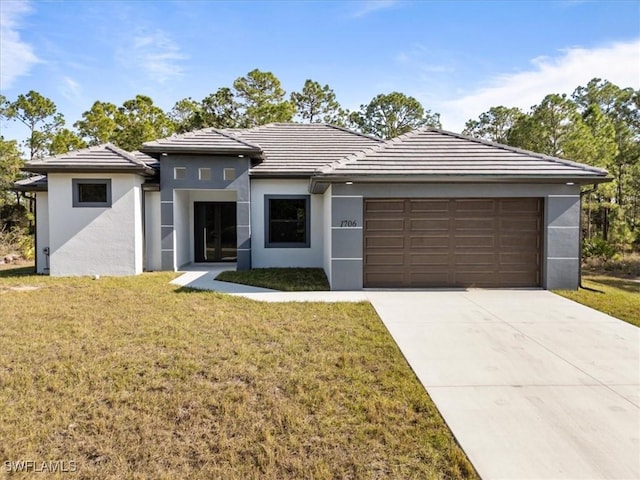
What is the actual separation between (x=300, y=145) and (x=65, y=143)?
20849mm

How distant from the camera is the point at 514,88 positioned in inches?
636

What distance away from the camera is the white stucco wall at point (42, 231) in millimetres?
12391

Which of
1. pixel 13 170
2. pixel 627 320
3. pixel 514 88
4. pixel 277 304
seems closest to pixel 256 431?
pixel 277 304

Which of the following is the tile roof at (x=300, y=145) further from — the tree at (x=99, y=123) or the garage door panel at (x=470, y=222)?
the tree at (x=99, y=123)

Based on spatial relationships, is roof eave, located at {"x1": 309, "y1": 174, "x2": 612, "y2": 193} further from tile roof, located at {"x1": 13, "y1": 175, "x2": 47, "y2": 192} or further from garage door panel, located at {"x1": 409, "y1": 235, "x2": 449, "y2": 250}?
tile roof, located at {"x1": 13, "y1": 175, "x2": 47, "y2": 192}

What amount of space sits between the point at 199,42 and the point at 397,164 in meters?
8.98

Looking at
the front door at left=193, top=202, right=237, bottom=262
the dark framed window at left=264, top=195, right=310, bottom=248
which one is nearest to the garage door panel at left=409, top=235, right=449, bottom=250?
the dark framed window at left=264, top=195, right=310, bottom=248

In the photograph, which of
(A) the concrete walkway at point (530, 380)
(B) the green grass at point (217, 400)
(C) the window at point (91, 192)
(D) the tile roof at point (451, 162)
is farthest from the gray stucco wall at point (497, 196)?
(C) the window at point (91, 192)

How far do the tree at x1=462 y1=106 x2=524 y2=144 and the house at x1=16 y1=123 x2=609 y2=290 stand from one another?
2001cm

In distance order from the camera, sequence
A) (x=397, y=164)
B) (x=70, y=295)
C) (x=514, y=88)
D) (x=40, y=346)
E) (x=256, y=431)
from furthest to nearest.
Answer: (x=514, y=88) → (x=397, y=164) → (x=70, y=295) → (x=40, y=346) → (x=256, y=431)

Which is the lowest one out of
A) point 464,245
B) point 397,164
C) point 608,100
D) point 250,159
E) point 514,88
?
point 464,245

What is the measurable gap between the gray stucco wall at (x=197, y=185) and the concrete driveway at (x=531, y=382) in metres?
6.36

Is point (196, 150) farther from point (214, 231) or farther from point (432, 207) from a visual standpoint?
point (432, 207)

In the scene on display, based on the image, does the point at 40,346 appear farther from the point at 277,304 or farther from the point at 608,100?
the point at 608,100
